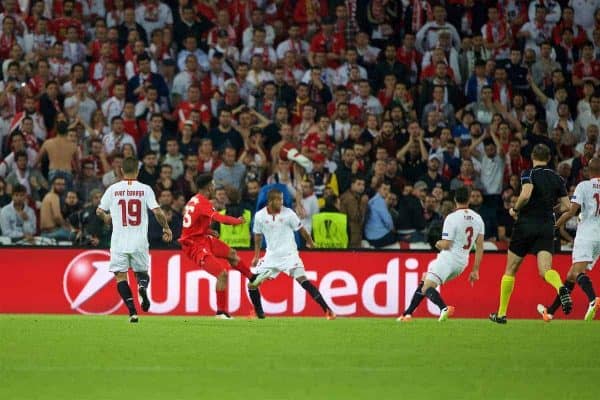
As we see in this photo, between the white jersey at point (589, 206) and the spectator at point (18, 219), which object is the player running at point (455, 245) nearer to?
the white jersey at point (589, 206)

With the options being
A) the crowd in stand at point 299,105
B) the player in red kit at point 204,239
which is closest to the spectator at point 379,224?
the crowd in stand at point 299,105

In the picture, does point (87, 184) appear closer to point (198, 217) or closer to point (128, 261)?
point (198, 217)

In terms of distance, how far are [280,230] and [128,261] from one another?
2.47 meters

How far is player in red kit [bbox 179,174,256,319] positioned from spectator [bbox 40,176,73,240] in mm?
3825

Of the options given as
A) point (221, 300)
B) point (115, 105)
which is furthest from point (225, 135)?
point (221, 300)

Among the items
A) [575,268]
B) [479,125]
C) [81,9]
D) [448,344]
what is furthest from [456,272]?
[81,9]

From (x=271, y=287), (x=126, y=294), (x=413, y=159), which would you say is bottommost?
(x=271, y=287)

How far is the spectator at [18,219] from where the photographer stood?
20.3m

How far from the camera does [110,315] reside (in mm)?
19516

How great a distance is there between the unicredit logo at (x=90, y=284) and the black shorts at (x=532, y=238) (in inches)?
275

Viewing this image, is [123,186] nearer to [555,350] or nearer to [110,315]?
[110,315]

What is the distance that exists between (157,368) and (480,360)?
2.94m

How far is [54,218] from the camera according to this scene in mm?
20562

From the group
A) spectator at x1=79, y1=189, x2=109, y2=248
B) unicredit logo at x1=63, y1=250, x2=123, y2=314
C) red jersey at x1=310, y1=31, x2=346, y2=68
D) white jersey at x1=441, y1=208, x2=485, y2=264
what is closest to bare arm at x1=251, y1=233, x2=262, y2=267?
white jersey at x1=441, y1=208, x2=485, y2=264
